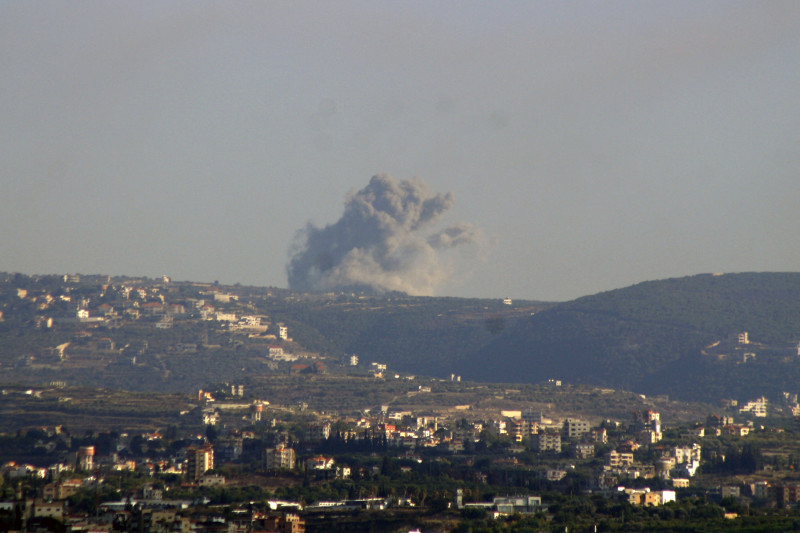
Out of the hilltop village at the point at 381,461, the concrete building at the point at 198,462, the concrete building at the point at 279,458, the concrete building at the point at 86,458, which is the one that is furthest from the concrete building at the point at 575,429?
the concrete building at the point at 86,458

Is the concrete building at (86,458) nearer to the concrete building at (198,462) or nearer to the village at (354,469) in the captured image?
the village at (354,469)

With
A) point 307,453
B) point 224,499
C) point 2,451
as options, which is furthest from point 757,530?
point 2,451

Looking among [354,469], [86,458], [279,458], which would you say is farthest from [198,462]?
[86,458]

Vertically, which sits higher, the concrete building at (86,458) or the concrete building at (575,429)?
the concrete building at (575,429)

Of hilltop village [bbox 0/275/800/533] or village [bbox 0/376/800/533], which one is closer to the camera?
hilltop village [bbox 0/275/800/533]

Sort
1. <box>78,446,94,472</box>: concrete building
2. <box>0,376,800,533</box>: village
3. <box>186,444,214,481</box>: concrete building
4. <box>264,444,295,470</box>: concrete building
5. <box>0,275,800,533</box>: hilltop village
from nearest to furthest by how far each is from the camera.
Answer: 1. <box>0,275,800,533</box>: hilltop village
2. <box>0,376,800,533</box>: village
3. <box>186,444,214,481</box>: concrete building
4. <box>264,444,295,470</box>: concrete building
5. <box>78,446,94,472</box>: concrete building

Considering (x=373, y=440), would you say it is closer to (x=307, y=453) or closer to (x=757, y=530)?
(x=307, y=453)

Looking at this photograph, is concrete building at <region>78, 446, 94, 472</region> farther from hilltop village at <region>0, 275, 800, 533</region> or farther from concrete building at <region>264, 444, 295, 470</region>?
concrete building at <region>264, 444, 295, 470</region>

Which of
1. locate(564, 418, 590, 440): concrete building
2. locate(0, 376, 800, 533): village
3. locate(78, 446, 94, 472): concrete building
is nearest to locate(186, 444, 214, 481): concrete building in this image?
locate(0, 376, 800, 533): village

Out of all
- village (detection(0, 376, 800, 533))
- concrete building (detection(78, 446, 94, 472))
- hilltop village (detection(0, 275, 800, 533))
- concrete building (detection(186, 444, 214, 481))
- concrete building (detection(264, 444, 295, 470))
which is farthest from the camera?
concrete building (detection(78, 446, 94, 472))

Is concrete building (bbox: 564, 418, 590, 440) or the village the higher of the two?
concrete building (bbox: 564, 418, 590, 440)

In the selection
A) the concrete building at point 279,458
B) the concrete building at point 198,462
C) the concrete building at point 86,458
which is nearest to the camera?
the concrete building at point 198,462

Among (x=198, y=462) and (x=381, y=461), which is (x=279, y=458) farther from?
(x=381, y=461)
